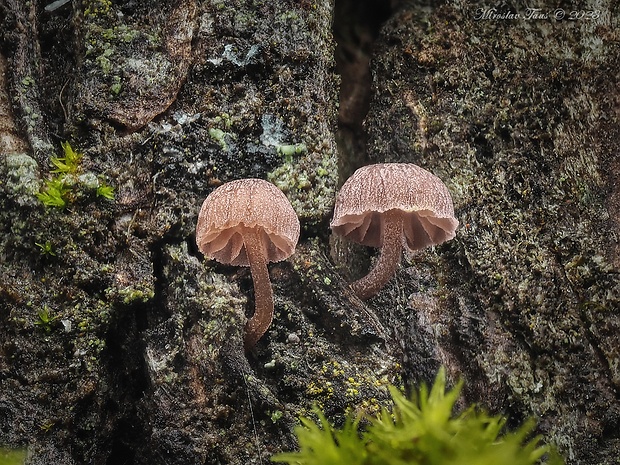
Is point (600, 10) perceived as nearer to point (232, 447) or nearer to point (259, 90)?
point (259, 90)

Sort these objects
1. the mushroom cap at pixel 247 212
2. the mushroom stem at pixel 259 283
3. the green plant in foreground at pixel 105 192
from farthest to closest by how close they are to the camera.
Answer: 1. the green plant in foreground at pixel 105 192
2. the mushroom stem at pixel 259 283
3. the mushroom cap at pixel 247 212

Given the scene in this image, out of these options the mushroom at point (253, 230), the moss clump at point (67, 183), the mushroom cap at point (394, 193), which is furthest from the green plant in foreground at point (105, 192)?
the mushroom cap at point (394, 193)

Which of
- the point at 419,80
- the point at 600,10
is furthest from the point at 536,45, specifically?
the point at 419,80

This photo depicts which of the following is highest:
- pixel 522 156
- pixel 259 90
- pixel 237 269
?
pixel 259 90

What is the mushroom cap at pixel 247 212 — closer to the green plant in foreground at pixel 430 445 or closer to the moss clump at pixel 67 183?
the moss clump at pixel 67 183

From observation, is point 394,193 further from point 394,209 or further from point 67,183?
point 67,183

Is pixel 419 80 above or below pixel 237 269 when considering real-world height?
above

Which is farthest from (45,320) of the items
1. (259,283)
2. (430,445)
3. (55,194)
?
(430,445)
